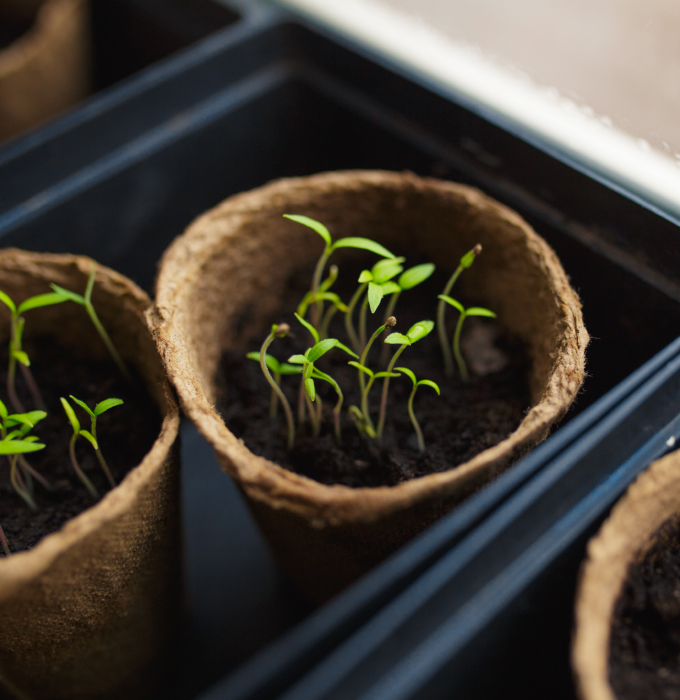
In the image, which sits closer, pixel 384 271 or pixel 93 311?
pixel 384 271

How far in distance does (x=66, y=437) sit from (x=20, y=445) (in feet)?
0.89

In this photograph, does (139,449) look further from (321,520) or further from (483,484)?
(483,484)

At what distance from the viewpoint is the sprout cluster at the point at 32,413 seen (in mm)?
705

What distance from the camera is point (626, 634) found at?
0.60 meters

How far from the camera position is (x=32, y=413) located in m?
0.69

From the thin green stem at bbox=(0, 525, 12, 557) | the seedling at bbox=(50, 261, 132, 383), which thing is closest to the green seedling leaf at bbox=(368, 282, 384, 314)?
the seedling at bbox=(50, 261, 132, 383)

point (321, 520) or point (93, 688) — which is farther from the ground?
point (321, 520)

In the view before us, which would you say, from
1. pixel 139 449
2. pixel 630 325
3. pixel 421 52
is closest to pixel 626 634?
pixel 630 325

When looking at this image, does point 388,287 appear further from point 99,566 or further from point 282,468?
point 99,566

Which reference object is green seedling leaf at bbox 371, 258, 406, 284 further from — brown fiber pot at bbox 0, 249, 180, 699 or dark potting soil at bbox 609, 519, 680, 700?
dark potting soil at bbox 609, 519, 680, 700

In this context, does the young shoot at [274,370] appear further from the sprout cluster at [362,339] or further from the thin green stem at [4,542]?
the thin green stem at [4,542]

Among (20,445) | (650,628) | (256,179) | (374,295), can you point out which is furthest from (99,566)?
(256,179)

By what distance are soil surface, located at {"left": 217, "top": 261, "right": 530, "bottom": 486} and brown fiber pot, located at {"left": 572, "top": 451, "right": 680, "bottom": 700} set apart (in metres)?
0.22

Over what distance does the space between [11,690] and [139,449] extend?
36cm
